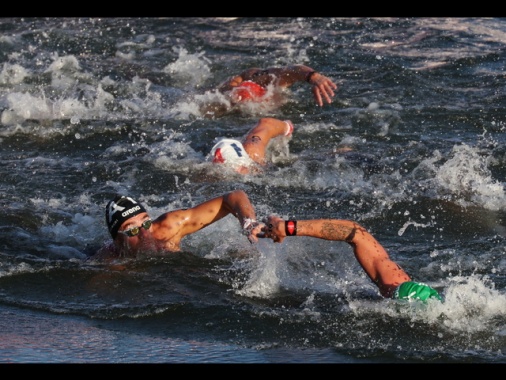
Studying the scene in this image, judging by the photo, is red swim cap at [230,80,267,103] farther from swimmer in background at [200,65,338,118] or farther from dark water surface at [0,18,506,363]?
dark water surface at [0,18,506,363]

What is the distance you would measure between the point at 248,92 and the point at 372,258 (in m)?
6.03

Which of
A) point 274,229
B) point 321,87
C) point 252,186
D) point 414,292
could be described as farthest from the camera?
point 321,87

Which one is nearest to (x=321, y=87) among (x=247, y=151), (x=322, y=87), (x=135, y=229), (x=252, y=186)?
(x=322, y=87)

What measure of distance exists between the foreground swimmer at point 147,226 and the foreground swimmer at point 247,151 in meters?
2.23

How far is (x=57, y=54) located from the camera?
16.2m

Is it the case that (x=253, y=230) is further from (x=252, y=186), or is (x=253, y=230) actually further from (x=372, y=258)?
(x=252, y=186)

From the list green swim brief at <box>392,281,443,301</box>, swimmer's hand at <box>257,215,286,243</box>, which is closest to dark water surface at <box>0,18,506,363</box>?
green swim brief at <box>392,281,443,301</box>

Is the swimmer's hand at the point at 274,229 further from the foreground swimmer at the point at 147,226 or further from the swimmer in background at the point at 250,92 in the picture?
the swimmer in background at the point at 250,92

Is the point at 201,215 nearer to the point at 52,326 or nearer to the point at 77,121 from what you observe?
the point at 52,326

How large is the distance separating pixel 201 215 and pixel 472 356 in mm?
2867

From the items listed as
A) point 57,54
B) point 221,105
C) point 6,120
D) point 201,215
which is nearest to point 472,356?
point 201,215

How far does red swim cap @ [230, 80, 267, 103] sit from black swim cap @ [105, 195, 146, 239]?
4.71 metres

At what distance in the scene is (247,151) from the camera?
11.4m

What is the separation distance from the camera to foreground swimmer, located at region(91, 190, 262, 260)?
8703 mm
